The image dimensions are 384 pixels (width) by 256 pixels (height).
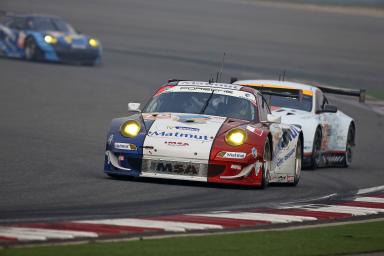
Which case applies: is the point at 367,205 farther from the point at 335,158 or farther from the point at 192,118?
the point at 335,158

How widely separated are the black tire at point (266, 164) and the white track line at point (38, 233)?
4.28 meters

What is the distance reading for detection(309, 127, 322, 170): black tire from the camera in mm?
16469

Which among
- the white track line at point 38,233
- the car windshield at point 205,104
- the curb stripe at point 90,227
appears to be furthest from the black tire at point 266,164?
the white track line at point 38,233

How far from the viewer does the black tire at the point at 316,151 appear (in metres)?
16.5

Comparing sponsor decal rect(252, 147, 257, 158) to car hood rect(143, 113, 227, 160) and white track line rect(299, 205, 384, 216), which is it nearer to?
car hood rect(143, 113, 227, 160)

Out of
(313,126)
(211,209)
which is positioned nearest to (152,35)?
(313,126)

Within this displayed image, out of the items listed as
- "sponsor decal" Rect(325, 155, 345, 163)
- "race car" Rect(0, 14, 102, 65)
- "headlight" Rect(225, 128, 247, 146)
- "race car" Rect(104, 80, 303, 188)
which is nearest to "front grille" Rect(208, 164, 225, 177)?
"race car" Rect(104, 80, 303, 188)

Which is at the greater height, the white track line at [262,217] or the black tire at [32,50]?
the black tire at [32,50]

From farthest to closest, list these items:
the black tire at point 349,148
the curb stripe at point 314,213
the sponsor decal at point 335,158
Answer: the black tire at point 349,148, the sponsor decal at point 335,158, the curb stripe at point 314,213

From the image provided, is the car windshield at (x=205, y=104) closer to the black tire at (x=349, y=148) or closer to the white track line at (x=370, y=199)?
the white track line at (x=370, y=199)

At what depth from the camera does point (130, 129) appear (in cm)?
1266

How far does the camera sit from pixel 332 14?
5884cm

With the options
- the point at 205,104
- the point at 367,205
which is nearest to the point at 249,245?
the point at 367,205

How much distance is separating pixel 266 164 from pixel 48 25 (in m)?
18.9
